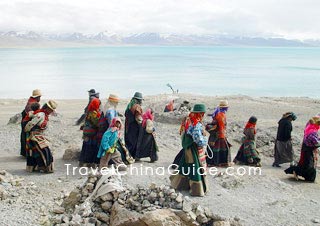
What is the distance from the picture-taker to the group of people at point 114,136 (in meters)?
8.37

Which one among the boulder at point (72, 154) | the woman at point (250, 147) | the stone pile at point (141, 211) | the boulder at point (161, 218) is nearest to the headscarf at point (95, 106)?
the boulder at point (72, 154)

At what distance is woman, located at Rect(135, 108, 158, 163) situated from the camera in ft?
31.4

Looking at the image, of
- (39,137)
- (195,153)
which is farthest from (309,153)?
(39,137)

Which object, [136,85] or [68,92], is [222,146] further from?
[136,85]

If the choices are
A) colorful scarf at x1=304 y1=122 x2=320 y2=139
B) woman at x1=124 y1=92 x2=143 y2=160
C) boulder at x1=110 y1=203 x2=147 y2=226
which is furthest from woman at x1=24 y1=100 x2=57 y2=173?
colorful scarf at x1=304 y1=122 x2=320 y2=139

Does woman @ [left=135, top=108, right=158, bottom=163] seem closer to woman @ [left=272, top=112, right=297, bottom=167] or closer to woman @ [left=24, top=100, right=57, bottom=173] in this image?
woman @ [left=24, top=100, right=57, bottom=173]

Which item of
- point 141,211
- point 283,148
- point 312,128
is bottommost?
point 141,211

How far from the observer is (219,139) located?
9.60 meters

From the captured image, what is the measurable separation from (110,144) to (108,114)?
58cm

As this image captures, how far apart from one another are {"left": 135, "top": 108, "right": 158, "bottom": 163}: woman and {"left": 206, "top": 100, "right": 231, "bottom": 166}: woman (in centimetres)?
122

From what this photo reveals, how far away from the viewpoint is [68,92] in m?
40.8

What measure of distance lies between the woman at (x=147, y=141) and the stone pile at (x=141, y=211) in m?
3.17

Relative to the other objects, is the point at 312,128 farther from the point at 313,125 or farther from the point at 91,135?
the point at 91,135

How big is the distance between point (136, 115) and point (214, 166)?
80.6 inches
